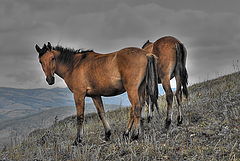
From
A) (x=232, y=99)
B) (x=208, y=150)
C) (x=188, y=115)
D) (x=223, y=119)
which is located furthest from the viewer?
(x=232, y=99)

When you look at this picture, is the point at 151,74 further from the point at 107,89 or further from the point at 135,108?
the point at 107,89

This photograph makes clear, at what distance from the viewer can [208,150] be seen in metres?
6.23

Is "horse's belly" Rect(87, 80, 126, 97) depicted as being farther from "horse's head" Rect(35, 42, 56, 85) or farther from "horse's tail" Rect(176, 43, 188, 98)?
"horse's tail" Rect(176, 43, 188, 98)

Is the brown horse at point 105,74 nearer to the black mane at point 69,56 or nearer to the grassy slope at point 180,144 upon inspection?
the black mane at point 69,56

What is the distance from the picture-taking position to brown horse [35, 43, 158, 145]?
781 centimetres

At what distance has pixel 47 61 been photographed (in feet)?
31.5

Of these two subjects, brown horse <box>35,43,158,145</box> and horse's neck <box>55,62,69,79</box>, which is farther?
horse's neck <box>55,62,69,79</box>

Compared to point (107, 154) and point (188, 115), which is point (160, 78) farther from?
point (107, 154)

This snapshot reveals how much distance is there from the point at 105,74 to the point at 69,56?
2.02 meters

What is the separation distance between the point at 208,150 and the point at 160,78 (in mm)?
3657

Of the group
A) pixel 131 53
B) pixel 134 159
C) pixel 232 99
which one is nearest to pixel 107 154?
pixel 134 159

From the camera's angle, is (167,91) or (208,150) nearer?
(208,150)

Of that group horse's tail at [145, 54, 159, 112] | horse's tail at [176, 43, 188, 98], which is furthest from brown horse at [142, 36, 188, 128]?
horse's tail at [145, 54, 159, 112]

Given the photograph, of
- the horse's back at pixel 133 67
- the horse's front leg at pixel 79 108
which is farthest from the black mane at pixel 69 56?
the horse's back at pixel 133 67
